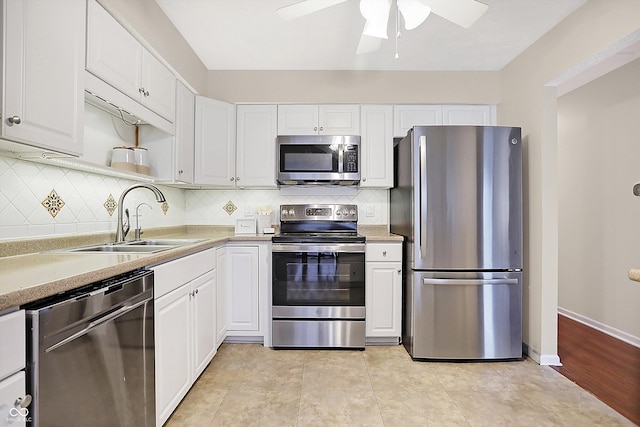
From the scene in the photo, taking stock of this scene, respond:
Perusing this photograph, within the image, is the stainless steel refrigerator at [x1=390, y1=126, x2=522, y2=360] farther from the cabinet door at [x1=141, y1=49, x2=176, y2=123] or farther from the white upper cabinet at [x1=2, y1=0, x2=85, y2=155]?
the white upper cabinet at [x1=2, y1=0, x2=85, y2=155]

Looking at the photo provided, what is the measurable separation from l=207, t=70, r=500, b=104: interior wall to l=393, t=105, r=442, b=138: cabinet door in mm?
65

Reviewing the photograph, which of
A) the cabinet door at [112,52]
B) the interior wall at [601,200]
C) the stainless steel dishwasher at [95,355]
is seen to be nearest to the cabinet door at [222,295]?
the stainless steel dishwasher at [95,355]

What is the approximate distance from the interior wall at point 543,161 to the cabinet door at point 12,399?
2910 mm

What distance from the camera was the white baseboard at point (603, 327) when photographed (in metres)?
2.56

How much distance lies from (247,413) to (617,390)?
2315 mm

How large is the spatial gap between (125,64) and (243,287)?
1753 mm

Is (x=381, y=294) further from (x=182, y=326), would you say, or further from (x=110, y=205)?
(x=110, y=205)

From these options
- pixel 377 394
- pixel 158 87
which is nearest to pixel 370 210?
pixel 377 394

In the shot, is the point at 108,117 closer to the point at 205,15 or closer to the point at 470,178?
the point at 205,15

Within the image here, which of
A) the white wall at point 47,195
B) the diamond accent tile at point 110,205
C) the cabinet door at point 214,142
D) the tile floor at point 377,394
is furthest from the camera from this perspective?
the cabinet door at point 214,142

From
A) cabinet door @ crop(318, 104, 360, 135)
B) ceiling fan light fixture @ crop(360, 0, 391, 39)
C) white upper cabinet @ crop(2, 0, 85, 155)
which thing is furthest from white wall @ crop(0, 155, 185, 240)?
ceiling fan light fixture @ crop(360, 0, 391, 39)

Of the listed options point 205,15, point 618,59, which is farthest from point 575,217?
point 205,15

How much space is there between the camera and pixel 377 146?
2.89 m

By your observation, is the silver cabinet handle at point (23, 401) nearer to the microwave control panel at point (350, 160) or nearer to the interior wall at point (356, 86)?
the microwave control panel at point (350, 160)
